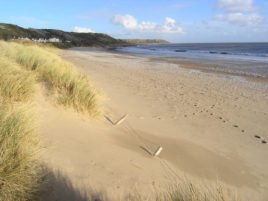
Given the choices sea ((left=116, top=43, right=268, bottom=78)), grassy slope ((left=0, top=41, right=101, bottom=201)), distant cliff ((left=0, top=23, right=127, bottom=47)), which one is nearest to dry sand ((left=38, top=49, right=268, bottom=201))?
grassy slope ((left=0, top=41, right=101, bottom=201))

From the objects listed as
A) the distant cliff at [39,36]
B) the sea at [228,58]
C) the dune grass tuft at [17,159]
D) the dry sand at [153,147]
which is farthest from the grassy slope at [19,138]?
the distant cliff at [39,36]

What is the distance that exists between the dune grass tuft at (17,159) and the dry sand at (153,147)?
0.33 meters

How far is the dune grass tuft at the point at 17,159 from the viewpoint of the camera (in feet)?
10.4

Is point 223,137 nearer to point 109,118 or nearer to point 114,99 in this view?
point 109,118

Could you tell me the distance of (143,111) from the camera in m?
8.18

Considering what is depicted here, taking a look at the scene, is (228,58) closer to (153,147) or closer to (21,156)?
(153,147)

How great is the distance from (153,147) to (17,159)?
2.71 m

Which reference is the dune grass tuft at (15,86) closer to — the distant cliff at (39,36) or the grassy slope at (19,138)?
the grassy slope at (19,138)

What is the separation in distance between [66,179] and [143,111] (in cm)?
443

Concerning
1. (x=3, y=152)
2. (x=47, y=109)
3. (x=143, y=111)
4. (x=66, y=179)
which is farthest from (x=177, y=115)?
(x=3, y=152)

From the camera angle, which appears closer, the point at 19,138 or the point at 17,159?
the point at 17,159

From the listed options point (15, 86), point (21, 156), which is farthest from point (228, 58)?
point (21, 156)

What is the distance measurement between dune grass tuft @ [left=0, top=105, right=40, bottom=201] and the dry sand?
12.8 inches

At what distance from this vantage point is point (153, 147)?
18.4 ft
